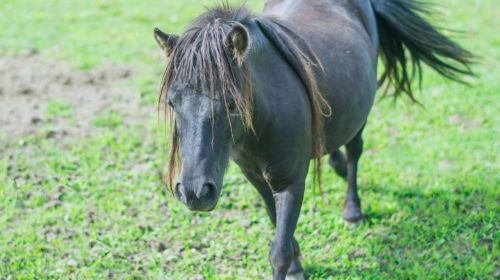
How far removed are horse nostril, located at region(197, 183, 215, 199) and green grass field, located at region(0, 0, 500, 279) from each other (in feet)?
4.68

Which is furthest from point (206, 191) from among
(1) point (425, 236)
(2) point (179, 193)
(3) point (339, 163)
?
(3) point (339, 163)

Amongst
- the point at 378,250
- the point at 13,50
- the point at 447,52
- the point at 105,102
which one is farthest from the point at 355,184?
the point at 13,50

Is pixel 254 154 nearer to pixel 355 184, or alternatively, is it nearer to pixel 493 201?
pixel 355 184

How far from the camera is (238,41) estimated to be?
3068mm

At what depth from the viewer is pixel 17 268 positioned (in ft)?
14.3

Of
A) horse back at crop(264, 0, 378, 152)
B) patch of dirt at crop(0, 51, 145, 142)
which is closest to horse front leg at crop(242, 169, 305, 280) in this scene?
horse back at crop(264, 0, 378, 152)

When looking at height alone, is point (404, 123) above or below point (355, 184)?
below

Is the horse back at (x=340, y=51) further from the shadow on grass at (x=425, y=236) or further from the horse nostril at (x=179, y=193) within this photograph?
the horse nostril at (x=179, y=193)

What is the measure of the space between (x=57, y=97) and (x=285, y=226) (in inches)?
175

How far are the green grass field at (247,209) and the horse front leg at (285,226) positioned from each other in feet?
2.09

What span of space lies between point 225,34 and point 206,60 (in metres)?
0.20

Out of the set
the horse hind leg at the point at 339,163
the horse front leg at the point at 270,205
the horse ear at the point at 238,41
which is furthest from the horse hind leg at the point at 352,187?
the horse ear at the point at 238,41

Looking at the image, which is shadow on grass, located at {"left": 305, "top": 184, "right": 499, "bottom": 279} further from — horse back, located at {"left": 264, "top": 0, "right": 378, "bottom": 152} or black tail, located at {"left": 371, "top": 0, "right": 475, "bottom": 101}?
black tail, located at {"left": 371, "top": 0, "right": 475, "bottom": 101}

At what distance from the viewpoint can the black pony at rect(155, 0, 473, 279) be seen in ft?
9.89
